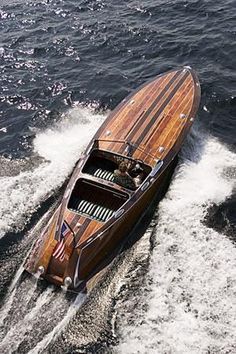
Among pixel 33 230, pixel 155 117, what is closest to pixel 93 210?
pixel 33 230

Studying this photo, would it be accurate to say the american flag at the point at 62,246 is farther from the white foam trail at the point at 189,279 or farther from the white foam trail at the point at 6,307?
the white foam trail at the point at 189,279

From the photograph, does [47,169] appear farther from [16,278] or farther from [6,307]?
[6,307]

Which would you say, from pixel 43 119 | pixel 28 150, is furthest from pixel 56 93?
pixel 28 150

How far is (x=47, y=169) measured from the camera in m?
19.3

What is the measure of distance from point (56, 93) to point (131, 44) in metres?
5.61

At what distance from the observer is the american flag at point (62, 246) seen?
1499cm

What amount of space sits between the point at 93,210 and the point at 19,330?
467cm

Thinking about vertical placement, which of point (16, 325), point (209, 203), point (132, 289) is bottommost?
point (16, 325)

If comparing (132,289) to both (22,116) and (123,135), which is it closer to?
(123,135)

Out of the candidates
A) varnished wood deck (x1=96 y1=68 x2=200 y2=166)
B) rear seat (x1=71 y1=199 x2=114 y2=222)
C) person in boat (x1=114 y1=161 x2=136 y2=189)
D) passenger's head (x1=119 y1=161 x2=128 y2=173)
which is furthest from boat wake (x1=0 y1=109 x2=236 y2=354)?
passenger's head (x1=119 y1=161 x2=128 y2=173)

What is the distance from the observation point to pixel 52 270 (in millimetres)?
14992

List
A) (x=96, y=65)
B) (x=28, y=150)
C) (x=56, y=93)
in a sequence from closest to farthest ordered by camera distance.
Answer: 1. (x=28, y=150)
2. (x=56, y=93)
3. (x=96, y=65)

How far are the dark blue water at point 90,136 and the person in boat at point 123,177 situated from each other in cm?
155

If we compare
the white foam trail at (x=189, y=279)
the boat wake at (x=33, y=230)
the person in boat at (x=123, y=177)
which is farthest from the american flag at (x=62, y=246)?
the white foam trail at (x=189, y=279)
